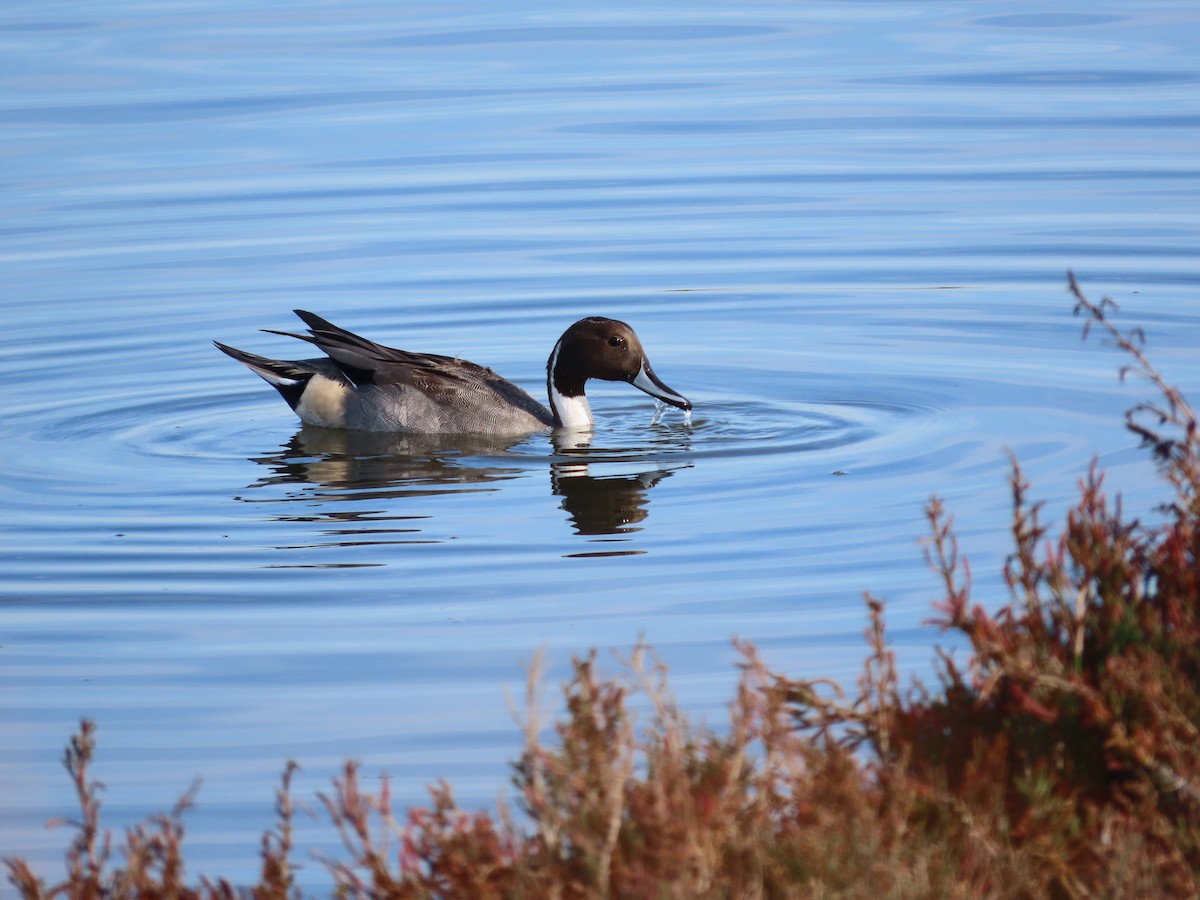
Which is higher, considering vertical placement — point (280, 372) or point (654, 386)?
point (280, 372)

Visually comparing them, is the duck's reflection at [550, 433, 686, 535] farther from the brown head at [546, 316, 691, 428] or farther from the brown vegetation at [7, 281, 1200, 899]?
the brown vegetation at [7, 281, 1200, 899]

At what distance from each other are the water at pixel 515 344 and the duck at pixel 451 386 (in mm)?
288

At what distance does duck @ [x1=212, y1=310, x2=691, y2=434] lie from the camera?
11836 millimetres

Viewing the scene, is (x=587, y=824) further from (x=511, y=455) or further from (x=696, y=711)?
(x=511, y=455)

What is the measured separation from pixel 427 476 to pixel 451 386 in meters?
1.20

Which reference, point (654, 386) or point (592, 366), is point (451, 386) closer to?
point (592, 366)

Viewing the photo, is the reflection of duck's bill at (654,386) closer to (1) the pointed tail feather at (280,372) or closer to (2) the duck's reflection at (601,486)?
(2) the duck's reflection at (601,486)

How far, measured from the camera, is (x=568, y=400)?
473 inches

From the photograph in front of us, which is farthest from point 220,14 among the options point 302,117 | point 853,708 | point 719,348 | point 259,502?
point 853,708

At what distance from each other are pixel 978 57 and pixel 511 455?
17.9 meters

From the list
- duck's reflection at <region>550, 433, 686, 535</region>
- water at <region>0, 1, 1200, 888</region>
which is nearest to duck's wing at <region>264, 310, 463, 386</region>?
water at <region>0, 1, 1200, 888</region>

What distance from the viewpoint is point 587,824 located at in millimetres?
4066

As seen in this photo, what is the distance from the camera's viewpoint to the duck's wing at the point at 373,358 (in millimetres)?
11938

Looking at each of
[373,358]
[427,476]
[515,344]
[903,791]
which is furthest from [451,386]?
[903,791]
